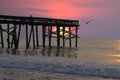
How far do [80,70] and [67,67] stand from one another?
1.26 meters

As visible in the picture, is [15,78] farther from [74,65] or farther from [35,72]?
[74,65]

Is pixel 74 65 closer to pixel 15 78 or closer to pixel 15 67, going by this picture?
pixel 15 67

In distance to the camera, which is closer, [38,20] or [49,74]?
[49,74]

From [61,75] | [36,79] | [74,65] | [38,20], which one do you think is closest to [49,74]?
[61,75]

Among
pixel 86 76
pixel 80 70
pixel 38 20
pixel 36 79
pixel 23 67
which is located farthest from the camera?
pixel 38 20

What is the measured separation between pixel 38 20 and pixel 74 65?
88.2ft

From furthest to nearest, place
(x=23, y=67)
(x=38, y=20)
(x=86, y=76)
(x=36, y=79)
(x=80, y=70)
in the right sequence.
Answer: (x=38, y=20), (x=23, y=67), (x=80, y=70), (x=86, y=76), (x=36, y=79)

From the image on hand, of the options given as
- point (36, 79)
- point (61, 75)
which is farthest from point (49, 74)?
point (36, 79)

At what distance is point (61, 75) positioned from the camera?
1978 centimetres

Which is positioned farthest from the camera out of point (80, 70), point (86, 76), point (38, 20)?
point (38, 20)

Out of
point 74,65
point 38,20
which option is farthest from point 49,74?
point 38,20

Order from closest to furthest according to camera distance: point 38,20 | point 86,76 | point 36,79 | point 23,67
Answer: point 36,79
point 86,76
point 23,67
point 38,20

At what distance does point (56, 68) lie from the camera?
22.2 meters

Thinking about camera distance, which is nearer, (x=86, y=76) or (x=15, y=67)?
(x=86, y=76)
